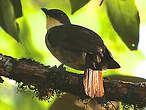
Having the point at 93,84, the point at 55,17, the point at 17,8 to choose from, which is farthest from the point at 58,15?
the point at 93,84

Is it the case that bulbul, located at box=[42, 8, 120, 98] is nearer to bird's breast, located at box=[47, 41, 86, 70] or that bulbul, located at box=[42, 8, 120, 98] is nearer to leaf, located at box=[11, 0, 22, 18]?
bird's breast, located at box=[47, 41, 86, 70]

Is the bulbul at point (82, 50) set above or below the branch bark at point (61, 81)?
above

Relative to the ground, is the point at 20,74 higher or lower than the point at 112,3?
lower

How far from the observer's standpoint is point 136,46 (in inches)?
39.5

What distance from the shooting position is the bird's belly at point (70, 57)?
945mm

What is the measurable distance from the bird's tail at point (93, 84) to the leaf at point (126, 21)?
17cm

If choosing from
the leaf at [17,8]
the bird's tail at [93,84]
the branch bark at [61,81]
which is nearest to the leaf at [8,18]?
the leaf at [17,8]

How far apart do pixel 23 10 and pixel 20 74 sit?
0.77 feet

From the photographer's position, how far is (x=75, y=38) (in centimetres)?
96

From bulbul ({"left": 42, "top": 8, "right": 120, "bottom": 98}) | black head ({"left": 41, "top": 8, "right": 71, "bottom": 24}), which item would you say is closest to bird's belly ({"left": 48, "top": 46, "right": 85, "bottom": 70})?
bulbul ({"left": 42, "top": 8, "right": 120, "bottom": 98})

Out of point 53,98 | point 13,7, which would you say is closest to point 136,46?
point 53,98

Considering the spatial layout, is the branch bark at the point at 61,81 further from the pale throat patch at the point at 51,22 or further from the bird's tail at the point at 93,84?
the pale throat patch at the point at 51,22

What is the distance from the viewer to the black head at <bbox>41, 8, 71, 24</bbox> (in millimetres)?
988

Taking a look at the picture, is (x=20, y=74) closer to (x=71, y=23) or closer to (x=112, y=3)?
(x=71, y=23)
